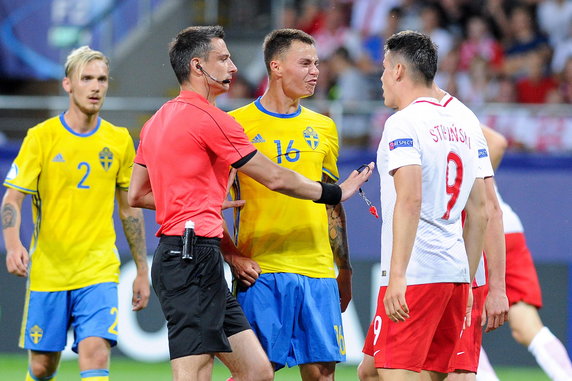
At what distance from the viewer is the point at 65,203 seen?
739cm

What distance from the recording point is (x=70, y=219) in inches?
292

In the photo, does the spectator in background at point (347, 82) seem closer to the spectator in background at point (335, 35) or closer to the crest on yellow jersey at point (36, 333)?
the spectator in background at point (335, 35)

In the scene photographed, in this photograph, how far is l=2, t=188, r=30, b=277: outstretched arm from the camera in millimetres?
7078

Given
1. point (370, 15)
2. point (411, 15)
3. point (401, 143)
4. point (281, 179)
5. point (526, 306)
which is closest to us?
point (401, 143)

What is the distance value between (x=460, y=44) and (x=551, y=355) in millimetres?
6693

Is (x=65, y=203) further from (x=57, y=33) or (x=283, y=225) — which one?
(x=57, y=33)

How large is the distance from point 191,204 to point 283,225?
934 millimetres

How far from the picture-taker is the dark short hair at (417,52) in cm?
566

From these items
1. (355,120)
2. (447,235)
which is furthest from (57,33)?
(447,235)

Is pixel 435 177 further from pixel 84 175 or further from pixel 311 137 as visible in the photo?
pixel 84 175

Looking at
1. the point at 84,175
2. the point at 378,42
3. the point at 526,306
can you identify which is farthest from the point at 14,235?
the point at 378,42

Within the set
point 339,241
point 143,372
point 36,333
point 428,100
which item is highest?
point 428,100

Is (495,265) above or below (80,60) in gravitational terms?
below

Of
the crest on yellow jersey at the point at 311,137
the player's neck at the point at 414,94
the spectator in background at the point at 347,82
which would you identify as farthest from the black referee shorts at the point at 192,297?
the spectator in background at the point at 347,82
